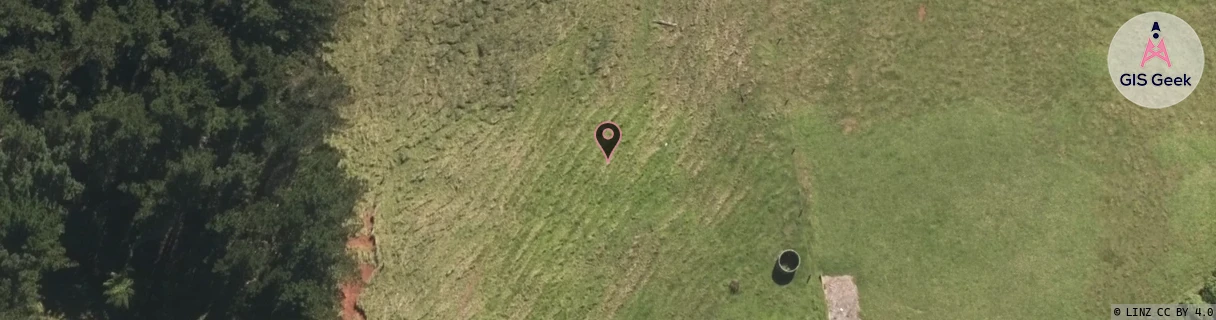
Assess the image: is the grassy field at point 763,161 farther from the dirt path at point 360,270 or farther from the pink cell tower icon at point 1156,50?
the pink cell tower icon at point 1156,50

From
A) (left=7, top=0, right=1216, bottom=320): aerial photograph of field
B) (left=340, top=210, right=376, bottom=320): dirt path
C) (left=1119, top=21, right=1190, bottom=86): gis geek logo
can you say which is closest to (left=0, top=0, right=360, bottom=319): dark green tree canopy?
(left=7, top=0, right=1216, bottom=320): aerial photograph of field

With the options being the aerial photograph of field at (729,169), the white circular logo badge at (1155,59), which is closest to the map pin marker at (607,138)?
the aerial photograph of field at (729,169)

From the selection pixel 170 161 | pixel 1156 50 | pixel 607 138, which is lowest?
pixel 1156 50

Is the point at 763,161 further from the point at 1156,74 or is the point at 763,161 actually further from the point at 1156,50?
the point at 1156,50

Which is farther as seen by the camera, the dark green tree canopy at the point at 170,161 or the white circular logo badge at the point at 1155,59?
the white circular logo badge at the point at 1155,59

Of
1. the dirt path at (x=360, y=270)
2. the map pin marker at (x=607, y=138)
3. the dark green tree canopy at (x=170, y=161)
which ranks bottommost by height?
the dirt path at (x=360, y=270)

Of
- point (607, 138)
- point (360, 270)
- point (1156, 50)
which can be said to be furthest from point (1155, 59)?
point (360, 270)

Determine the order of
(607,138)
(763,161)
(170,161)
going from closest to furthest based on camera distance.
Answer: (170,161) → (763,161) → (607,138)

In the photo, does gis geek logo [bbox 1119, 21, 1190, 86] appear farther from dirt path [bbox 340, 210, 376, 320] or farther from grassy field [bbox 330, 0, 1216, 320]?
dirt path [bbox 340, 210, 376, 320]
